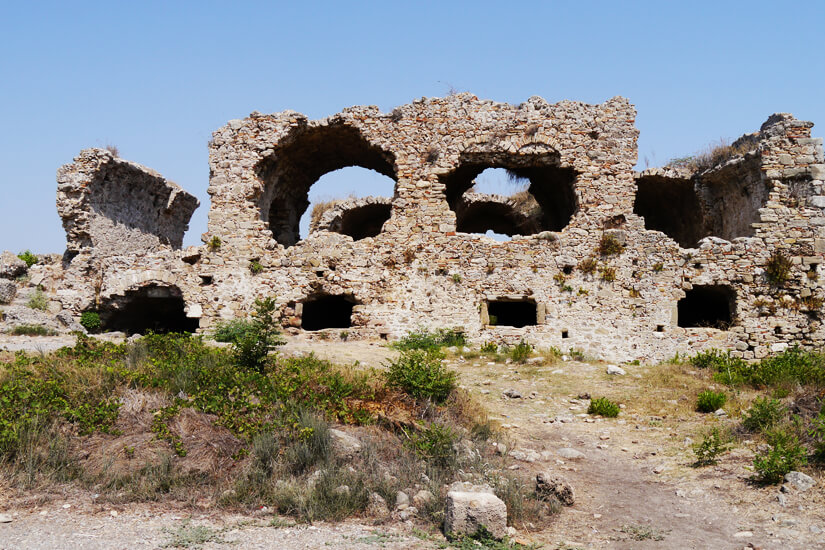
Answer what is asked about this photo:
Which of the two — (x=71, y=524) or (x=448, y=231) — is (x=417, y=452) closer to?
(x=71, y=524)

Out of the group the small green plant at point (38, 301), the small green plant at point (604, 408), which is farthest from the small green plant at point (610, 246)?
the small green plant at point (38, 301)

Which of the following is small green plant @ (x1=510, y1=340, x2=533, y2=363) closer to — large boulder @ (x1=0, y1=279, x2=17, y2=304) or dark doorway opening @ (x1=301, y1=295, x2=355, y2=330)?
dark doorway opening @ (x1=301, y1=295, x2=355, y2=330)

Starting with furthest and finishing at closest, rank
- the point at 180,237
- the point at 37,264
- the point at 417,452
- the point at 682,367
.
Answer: the point at 180,237, the point at 37,264, the point at 682,367, the point at 417,452

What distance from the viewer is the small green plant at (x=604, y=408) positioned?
9.37 metres

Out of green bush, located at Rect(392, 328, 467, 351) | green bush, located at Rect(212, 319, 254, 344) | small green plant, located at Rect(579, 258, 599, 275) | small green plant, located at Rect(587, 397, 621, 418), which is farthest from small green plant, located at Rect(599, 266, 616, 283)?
green bush, located at Rect(212, 319, 254, 344)

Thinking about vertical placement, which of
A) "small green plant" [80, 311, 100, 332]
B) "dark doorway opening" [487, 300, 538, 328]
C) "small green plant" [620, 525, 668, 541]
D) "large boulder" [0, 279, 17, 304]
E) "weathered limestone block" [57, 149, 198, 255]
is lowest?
"small green plant" [620, 525, 668, 541]

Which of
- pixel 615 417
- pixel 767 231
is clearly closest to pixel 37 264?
pixel 615 417

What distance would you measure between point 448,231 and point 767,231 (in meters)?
7.49

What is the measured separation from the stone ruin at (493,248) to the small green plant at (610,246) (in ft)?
0.17

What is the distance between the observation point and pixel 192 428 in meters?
6.55

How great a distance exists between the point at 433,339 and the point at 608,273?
448cm

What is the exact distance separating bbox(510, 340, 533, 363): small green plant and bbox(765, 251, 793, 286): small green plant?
19.1 feet

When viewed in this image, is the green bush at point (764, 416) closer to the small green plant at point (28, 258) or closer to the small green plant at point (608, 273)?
the small green plant at point (608, 273)

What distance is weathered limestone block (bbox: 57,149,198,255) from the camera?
52.3 feet
